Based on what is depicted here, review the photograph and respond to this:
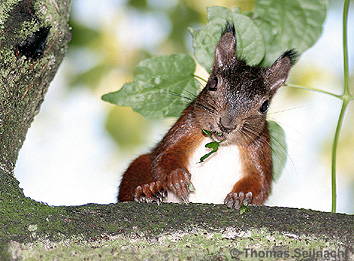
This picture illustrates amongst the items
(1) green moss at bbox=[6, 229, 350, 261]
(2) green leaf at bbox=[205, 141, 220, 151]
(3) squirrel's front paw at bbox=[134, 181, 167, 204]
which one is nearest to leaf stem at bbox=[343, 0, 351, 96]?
(2) green leaf at bbox=[205, 141, 220, 151]

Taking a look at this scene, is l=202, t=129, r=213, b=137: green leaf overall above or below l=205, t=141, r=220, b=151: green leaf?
above

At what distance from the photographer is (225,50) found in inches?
155

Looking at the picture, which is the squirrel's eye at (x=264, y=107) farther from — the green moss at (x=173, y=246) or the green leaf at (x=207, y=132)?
the green moss at (x=173, y=246)

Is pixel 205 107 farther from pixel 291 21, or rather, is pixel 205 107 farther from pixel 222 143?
pixel 291 21

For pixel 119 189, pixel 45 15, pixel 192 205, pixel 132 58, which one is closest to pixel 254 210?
pixel 192 205

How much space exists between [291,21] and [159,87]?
85cm

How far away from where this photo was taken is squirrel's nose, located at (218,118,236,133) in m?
3.48

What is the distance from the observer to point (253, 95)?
3.72 metres

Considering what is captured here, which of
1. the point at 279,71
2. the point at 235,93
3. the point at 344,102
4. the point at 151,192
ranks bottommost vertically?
the point at 151,192

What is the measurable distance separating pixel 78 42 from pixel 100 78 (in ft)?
1.27

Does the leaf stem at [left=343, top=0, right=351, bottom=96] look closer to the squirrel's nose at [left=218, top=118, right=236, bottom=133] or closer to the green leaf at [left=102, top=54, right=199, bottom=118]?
the squirrel's nose at [left=218, top=118, right=236, bottom=133]

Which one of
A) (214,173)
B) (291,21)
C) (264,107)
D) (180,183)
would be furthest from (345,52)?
(180,183)

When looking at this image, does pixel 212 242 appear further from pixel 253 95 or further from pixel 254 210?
pixel 253 95

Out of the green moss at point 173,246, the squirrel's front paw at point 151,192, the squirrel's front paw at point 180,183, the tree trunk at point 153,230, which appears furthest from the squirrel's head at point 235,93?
the green moss at point 173,246
